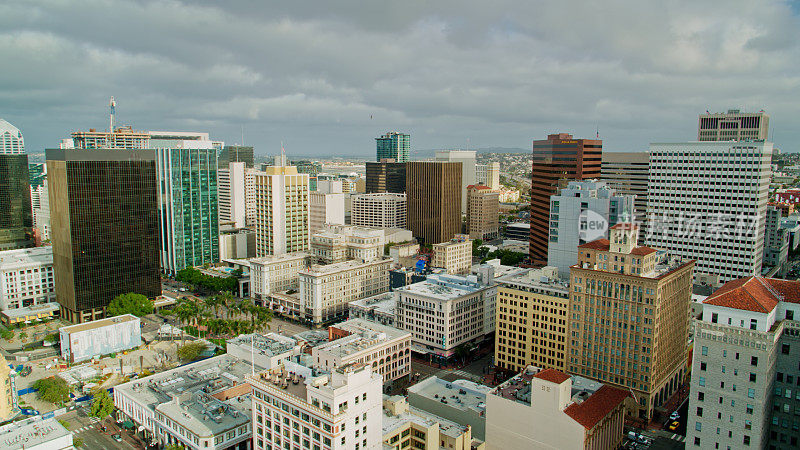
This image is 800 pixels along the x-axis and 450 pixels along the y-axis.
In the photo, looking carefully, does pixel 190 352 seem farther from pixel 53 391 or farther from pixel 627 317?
pixel 627 317

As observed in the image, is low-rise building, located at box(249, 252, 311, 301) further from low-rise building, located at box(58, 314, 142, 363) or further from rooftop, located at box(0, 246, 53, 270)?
rooftop, located at box(0, 246, 53, 270)

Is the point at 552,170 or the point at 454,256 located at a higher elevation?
the point at 552,170

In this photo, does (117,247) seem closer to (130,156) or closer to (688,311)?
(130,156)

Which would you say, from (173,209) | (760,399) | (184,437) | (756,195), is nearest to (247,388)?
(184,437)

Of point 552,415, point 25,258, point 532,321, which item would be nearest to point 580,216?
point 532,321

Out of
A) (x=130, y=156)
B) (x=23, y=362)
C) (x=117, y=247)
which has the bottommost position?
(x=23, y=362)

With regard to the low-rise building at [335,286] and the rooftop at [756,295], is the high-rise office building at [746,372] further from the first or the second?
the low-rise building at [335,286]

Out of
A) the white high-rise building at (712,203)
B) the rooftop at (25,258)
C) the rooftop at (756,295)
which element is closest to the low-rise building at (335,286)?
the white high-rise building at (712,203)
